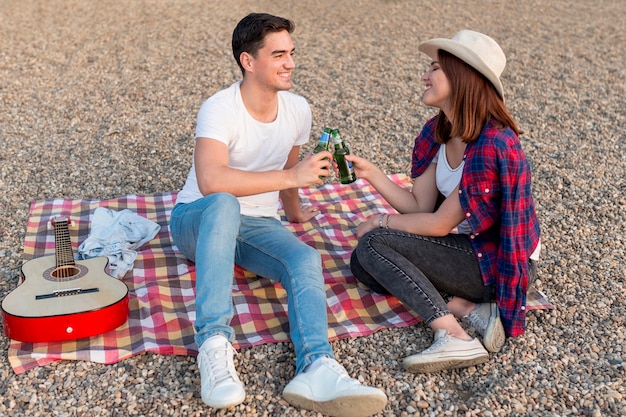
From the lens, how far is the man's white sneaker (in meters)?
3.80

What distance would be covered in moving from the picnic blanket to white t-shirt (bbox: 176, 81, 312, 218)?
0.51m

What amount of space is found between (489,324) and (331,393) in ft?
3.66

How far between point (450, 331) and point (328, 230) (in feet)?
5.35

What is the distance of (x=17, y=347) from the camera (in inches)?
146

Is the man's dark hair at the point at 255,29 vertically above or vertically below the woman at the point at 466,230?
above

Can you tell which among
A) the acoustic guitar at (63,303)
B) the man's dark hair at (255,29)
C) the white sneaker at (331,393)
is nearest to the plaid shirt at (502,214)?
the white sneaker at (331,393)

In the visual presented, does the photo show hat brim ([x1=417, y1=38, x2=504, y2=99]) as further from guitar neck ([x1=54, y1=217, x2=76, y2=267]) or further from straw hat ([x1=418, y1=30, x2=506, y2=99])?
guitar neck ([x1=54, y1=217, x2=76, y2=267])

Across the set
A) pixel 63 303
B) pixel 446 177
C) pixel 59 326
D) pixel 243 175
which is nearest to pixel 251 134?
pixel 243 175

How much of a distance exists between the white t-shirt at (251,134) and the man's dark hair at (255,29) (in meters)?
0.26

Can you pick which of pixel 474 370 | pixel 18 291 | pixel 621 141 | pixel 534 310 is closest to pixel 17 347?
pixel 18 291

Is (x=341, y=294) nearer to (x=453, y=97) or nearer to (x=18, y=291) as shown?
(x=453, y=97)

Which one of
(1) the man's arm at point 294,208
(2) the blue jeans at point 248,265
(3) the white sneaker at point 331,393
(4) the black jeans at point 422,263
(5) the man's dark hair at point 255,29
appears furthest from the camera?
(1) the man's arm at point 294,208

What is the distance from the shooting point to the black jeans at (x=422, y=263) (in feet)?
12.8

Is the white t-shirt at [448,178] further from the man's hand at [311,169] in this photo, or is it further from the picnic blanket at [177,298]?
the man's hand at [311,169]
